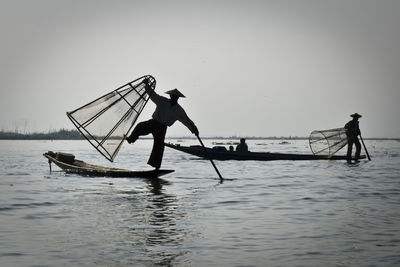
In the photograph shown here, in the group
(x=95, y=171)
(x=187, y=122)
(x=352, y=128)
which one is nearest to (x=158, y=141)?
(x=187, y=122)

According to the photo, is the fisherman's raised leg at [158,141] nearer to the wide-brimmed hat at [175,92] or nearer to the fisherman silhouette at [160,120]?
the fisherman silhouette at [160,120]

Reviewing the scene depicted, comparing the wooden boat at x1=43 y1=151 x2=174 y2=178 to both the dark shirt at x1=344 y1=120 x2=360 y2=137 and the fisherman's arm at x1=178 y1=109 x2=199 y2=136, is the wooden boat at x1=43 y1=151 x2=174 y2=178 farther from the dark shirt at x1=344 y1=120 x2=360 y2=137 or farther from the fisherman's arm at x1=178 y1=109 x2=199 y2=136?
the dark shirt at x1=344 y1=120 x2=360 y2=137

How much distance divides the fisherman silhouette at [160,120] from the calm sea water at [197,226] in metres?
1.40

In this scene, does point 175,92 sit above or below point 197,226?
above

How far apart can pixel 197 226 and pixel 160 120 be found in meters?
7.65

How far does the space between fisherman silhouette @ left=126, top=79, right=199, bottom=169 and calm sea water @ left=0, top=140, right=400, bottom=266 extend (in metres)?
1.40

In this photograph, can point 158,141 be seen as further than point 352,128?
No

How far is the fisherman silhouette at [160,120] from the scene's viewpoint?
1617 cm

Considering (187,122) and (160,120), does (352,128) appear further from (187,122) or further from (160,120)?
(160,120)

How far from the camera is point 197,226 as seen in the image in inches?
349

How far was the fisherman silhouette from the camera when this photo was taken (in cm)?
1617

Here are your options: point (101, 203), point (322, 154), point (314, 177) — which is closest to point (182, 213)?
point (101, 203)

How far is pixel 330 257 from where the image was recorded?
6.79m

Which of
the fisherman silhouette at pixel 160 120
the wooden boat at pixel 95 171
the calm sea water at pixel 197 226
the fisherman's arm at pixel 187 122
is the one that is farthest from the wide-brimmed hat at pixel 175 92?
the calm sea water at pixel 197 226
